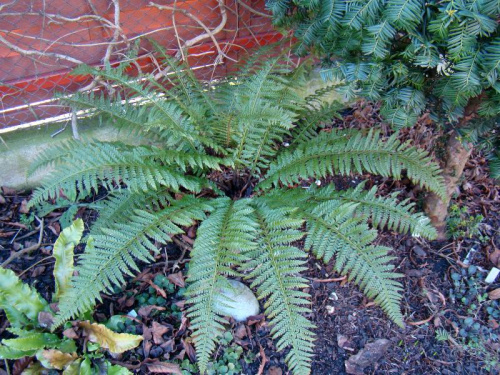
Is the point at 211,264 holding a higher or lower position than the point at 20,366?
higher

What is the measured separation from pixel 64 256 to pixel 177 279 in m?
0.65

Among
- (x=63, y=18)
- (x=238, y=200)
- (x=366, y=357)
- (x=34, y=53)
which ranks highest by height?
(x=63, y=18)

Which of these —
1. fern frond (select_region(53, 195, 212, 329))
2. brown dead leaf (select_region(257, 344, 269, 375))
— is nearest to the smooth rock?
brown dead leaf (select_region(257, 344, 269, 375))

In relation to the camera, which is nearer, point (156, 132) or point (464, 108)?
point (464, 108)

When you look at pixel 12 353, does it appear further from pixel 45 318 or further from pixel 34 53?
pixel 34 53

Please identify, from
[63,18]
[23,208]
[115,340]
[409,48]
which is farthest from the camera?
[23,208]

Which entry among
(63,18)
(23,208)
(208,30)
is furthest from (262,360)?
(63,18)

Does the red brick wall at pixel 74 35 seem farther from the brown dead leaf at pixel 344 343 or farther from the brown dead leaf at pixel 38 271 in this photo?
the brown dead leaf at pixel 344 343

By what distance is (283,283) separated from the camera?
203 centimetres

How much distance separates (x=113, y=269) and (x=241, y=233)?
62 cm

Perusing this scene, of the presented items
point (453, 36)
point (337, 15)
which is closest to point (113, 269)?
point (337, 15)

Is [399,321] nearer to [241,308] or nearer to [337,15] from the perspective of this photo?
[241,308]

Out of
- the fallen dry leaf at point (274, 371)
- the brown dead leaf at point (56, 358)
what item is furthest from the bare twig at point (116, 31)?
the fallen dry leaf at point (274, 371)

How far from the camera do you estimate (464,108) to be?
2.38 m
